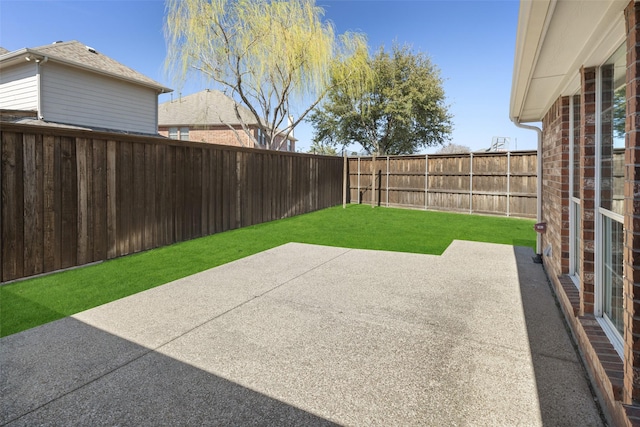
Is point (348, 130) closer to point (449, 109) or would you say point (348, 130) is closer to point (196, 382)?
point (449, 109)

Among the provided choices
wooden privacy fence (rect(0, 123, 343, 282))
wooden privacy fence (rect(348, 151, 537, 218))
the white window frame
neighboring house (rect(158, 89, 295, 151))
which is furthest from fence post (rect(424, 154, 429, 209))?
neighboring house (rect(158, 89, 295, 151))

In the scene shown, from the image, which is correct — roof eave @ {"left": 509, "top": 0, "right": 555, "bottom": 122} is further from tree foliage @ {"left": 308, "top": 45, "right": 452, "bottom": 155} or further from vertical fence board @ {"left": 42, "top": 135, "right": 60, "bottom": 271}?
tree foliage @ {"left": 308, "top": 45, "right": 452, "bottom": 155}

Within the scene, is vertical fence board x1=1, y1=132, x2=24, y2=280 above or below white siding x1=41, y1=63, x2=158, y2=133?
below

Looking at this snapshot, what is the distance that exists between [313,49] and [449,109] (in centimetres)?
1273

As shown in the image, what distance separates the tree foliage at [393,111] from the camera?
2103cm

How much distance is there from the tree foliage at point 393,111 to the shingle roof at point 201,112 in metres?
5.16

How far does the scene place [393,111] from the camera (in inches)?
827

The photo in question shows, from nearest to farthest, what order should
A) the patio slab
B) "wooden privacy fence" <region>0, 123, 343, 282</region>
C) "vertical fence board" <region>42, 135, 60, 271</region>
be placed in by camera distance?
the patio slab
"wooden privacy fence" <region>0, 123, 343, 282</region>
"vertical fence board" <region>42, 135, 60, 271</region>

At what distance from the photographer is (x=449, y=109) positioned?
2284 centimetres

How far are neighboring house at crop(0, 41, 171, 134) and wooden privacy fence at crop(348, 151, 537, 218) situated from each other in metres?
8.11

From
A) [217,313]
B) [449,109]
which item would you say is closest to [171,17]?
[217,313]

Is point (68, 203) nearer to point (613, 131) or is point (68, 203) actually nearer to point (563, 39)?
point (563, 39)

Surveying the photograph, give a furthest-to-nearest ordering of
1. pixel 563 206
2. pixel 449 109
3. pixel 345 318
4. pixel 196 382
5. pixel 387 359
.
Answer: pixel 449 109 < pixel 563 206 < pixel 345 318 < pixel 387 359 < pixel 196 382

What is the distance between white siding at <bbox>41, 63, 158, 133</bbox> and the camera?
1027 centimetres
